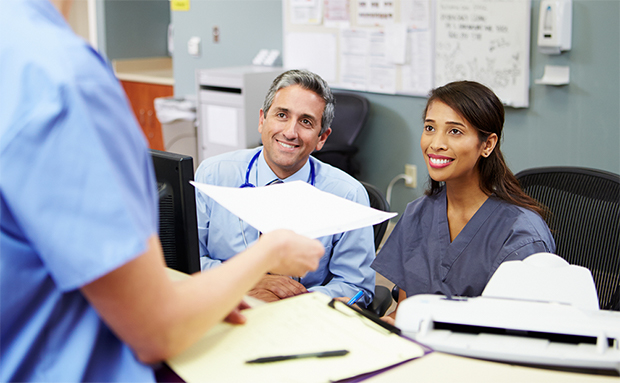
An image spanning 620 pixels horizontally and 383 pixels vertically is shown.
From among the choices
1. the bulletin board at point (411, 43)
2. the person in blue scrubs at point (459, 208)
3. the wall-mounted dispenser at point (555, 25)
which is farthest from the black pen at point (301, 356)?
the bulletin board at point (411, 43)

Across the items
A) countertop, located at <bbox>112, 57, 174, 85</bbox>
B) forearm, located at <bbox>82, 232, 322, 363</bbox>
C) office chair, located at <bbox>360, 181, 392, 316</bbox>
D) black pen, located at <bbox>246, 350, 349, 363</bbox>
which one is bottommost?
office chair, located at <bbox>360, 181, 392, 316</bbox>

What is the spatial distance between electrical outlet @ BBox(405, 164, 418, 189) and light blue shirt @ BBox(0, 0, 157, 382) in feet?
10.2

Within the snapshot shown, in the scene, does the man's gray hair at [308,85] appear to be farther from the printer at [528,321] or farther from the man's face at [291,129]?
the printer at [528,321]

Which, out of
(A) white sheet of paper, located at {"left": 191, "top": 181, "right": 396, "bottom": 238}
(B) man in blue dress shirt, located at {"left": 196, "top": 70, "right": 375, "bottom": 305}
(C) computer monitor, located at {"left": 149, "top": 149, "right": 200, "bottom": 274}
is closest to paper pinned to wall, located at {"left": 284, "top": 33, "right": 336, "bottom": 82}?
(B) man in blue dress shirt, located at {"left": 196, "top": 70, "right": 375, "bottom": 305}

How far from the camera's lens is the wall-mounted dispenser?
266cm

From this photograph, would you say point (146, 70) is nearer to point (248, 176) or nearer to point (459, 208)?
point (248, 176)

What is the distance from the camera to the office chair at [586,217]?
139cm

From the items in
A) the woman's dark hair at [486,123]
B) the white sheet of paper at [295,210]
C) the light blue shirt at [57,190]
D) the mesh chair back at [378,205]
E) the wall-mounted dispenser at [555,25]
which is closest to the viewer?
the light blue shirt at [57,190]

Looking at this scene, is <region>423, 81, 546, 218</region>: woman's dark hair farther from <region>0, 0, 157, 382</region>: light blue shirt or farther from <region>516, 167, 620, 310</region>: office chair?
<region>0, 0, 157, 382</region>: light blue shirt

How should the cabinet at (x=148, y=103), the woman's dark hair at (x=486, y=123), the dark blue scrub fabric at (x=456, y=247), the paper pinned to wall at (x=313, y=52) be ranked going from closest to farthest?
the dark blue scrub fabric at (x=456, y=247)
the woman's dark hair at (x=486, y=123)
the paper pinned to wall at (x=313, y=52)
the cabinet at (x=148, y=103)

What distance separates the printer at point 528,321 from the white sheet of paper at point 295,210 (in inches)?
6.1

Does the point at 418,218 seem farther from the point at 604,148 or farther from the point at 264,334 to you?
the point at 604,148

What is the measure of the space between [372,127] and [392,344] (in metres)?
3.08

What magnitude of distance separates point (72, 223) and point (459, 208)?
3.76 feet
